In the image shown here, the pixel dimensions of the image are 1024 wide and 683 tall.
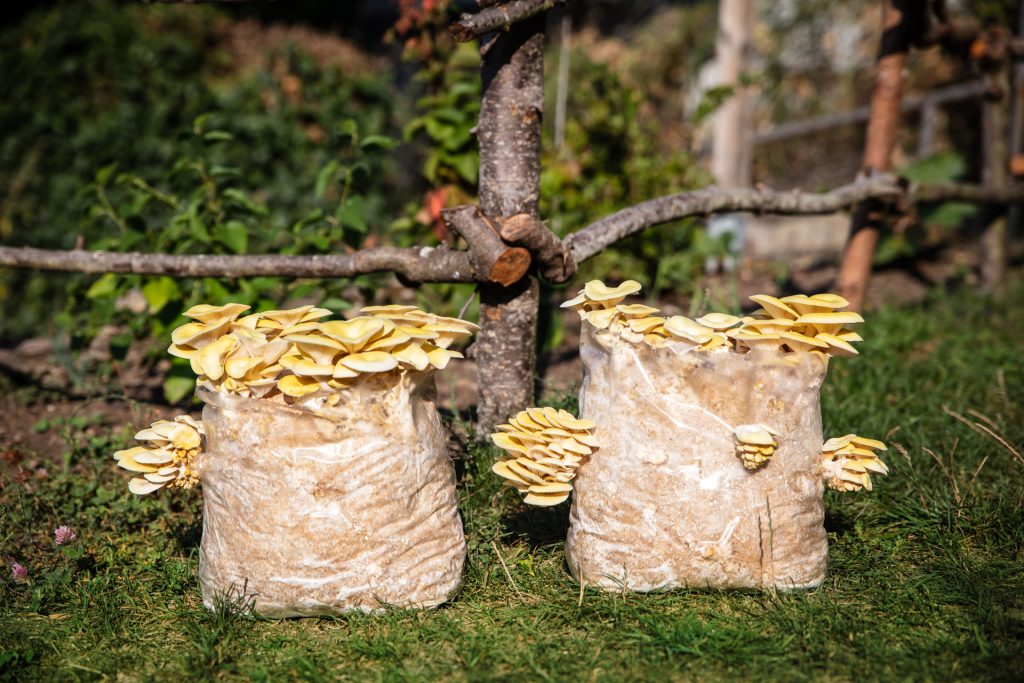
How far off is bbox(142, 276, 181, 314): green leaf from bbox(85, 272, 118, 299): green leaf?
0.20m

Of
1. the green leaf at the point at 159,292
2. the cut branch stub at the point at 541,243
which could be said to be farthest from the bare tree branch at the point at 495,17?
the green leaf at the point at 159,292

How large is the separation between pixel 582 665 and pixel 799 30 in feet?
30.3

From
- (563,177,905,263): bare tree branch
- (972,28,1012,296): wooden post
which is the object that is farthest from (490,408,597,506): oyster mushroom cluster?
(972,28,1012,296): wooden post

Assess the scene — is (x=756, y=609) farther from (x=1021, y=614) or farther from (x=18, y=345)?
(x=18, y=345)

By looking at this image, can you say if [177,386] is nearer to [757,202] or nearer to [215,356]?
[215,356]

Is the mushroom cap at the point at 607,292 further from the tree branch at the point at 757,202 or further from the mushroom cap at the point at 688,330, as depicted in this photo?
the tree branch at the point at 757,202

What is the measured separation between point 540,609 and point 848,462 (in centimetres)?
93

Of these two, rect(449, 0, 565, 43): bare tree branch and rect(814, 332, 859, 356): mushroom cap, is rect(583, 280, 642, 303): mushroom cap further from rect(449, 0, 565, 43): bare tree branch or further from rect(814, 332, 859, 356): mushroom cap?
rect(449, 0, 565, 43): bare tree branch

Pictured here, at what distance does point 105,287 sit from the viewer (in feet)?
11.4

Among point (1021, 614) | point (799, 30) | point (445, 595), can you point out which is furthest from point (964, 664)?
point (799, 30)

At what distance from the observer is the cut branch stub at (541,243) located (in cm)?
261

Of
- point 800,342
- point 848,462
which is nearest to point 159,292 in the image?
point 800,342

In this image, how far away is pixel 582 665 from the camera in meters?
1.99

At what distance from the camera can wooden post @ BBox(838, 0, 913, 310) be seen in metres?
4.40
